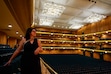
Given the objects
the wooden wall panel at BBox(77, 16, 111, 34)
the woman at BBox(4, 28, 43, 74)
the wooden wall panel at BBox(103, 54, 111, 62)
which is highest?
the wooden wall panel at BBox(77, 16, 111, 34)

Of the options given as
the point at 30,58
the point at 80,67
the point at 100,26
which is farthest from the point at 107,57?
the point at 30,58

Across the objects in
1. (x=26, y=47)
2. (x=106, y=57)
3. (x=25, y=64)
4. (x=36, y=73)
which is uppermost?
(x=26, y=47)

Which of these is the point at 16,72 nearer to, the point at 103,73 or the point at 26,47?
the point at 26,47

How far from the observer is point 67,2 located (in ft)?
17.6

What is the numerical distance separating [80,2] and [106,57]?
296cm

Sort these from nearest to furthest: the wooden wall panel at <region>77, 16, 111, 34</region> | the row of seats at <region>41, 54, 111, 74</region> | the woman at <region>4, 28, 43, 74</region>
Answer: the woman at <region>4, 28, 43, 74</region> < the row of seats at <region>41, 54, 111, 74</region> < the wooden wall panel at <region>77, 16, 111, 34</region>

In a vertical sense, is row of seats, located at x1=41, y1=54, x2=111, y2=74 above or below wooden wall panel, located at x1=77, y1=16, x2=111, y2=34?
below

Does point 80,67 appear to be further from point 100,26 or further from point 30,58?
point 100,26

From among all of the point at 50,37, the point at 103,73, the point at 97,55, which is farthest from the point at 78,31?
the point at 103,73

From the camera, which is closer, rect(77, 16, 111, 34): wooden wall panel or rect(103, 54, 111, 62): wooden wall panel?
rect(103, 54, 111, 62): wooden wall panel

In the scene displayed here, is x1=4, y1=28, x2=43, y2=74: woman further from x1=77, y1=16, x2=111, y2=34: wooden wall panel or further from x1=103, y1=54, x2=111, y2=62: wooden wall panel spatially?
x1=77, y1=16, x2=111, y2=34: wooden wall panel

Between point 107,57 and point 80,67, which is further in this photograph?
point 107,57

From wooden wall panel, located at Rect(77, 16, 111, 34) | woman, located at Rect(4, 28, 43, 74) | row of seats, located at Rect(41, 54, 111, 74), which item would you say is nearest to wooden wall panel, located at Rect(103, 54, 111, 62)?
row of seats, located at Rect(41, 54, 111, 74)

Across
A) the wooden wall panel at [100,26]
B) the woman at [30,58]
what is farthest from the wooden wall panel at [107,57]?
the woman at [30,58]
